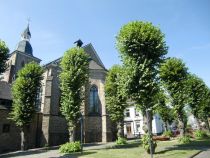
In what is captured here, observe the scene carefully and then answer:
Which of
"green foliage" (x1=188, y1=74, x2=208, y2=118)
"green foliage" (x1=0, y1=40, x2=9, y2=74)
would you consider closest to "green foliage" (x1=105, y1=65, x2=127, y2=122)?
"green foliage" (x1=188, y1=74, x2=208, y2=118)

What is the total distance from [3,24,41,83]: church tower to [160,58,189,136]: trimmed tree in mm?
36508

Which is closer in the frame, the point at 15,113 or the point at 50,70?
the point at 15,113

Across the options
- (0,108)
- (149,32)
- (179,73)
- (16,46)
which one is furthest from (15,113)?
(16,46)

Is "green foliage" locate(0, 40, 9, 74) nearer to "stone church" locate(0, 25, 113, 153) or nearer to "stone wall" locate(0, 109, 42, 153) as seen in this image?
"stone church" locate(0, 25, 113, 153)

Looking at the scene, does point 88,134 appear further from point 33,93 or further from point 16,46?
point 16,46

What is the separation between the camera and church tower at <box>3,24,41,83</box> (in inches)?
2040

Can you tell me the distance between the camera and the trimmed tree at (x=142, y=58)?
20031 mm

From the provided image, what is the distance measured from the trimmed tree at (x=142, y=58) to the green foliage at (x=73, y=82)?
279 inches

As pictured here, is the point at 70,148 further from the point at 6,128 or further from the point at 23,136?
the point at 6,128

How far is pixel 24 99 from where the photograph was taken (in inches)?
1152

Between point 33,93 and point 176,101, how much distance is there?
64.8ft

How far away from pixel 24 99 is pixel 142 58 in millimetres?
17789

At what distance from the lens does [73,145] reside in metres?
22.6

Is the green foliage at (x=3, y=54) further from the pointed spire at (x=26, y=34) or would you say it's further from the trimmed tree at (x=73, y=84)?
the pointed spire at (x=26, y=34)
